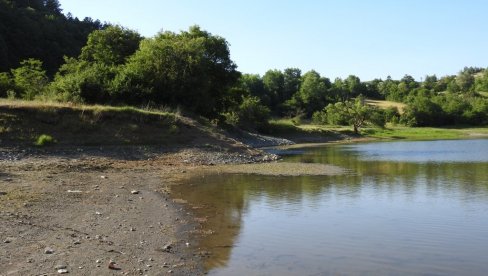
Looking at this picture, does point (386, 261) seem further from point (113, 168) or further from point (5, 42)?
point (5, 42)

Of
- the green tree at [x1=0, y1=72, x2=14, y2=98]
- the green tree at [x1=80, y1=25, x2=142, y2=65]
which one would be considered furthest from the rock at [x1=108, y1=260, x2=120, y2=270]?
the green tree at [x1=80, y1=25, x2=142, y2=65]

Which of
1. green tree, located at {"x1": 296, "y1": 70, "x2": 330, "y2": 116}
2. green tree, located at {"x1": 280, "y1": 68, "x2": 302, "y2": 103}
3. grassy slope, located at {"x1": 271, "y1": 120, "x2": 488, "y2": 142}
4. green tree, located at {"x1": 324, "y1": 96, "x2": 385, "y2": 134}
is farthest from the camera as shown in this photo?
green tree, located at {"x1": 280, "y1": 68, "x2": 302, "y2": 103}

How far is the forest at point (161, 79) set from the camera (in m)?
47.7

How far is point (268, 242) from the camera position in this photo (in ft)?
45.7

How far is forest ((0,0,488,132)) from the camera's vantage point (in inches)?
1879

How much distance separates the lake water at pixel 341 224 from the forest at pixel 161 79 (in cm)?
2348

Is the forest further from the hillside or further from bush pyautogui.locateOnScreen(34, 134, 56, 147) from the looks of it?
bush pyautogui.locateOnScreen(34, 134, 56, 147)

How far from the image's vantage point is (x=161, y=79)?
5200 centimetres

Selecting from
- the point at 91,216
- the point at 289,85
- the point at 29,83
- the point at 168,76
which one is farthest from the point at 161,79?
the point at 289,85

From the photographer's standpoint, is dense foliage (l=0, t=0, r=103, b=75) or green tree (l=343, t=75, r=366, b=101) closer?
dense foliage (l=0, t=0, r=103, b=75)

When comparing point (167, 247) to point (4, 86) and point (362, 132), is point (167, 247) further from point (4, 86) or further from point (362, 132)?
point (362, 132)

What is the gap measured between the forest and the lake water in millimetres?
23476

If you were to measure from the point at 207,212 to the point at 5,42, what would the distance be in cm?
8589

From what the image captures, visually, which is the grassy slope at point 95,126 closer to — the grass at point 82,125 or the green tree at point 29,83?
the grass at point 82,125
